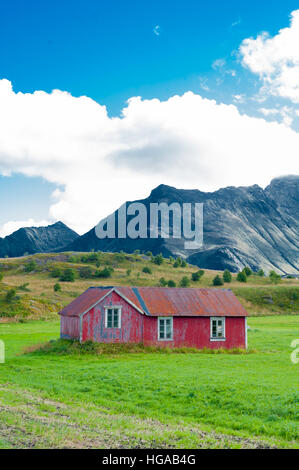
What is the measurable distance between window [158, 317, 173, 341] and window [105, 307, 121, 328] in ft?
10.5

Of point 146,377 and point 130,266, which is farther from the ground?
point 130,266

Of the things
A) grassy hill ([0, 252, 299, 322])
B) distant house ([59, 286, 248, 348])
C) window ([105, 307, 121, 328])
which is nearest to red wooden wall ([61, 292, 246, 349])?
distant house ([59, 286, 248, 348])

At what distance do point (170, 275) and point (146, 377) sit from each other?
93.5m

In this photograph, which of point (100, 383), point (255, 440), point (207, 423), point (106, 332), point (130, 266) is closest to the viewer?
point (255, 440)

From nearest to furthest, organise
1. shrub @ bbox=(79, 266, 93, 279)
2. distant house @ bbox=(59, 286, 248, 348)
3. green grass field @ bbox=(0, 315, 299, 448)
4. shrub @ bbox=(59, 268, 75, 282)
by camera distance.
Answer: green grass field @ bbox=(0, 315, 299, 448), distant house @ bbox=(59, 286, 248, 348), shrub @ bbox=(59, 268, 75, 282), shrub @ bbox=(79, 266, 93, 279)

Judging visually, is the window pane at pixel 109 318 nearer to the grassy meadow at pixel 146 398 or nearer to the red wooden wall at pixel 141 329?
the red wooden wall at pixel 141 329

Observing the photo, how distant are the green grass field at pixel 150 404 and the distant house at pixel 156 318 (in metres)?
6.19

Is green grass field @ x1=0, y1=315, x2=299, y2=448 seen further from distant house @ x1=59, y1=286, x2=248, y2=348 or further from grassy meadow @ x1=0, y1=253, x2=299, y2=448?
distant house @ x1=59, y1=286, x2=248, y2=348

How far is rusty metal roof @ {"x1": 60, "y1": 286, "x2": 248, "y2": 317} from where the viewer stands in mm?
34344

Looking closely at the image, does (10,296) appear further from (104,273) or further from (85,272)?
(85,272)

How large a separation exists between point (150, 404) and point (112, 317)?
17961 mm

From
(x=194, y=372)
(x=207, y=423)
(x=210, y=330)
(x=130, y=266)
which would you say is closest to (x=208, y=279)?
(x=130, y=266)

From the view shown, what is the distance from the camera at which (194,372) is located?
21906mm
